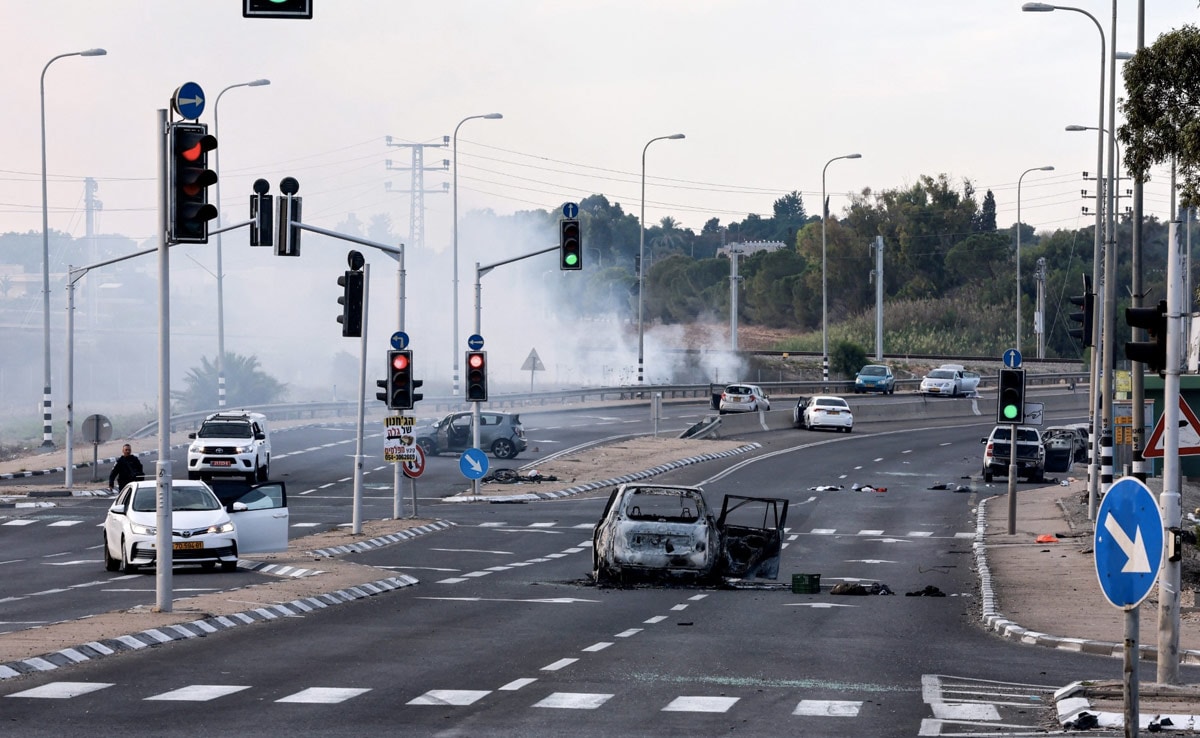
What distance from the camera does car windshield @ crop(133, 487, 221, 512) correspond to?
82.7 ft

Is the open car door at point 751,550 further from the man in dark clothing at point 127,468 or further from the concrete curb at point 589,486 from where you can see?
the man in dark clothing at point 127,468

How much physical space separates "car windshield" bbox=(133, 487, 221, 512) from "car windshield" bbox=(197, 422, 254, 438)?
18.1 metres

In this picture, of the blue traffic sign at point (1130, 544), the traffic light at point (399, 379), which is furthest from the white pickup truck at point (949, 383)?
the blue traffic sign at point (1130, 544)

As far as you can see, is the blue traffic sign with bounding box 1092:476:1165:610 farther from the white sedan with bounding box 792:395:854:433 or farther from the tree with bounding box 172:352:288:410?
the tree with bounding box 172:352:288:410

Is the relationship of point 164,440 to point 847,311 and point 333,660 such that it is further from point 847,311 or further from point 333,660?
point 847,311

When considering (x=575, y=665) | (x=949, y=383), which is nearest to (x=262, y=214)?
(x=575, y=665)

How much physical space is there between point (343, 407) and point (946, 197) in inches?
3253

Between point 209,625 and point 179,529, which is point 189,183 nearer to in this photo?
point 209,625

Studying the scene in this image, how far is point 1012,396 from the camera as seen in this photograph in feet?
105

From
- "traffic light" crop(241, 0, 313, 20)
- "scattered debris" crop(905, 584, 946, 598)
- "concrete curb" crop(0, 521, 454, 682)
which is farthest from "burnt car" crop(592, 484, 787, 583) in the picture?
"traffic light" crop(241, 0, 313, 20)

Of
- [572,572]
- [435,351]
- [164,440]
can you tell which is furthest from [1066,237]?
[164,440]

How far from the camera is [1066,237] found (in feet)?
447

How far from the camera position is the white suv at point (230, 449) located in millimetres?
42969

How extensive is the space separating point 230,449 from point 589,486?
10.2m
